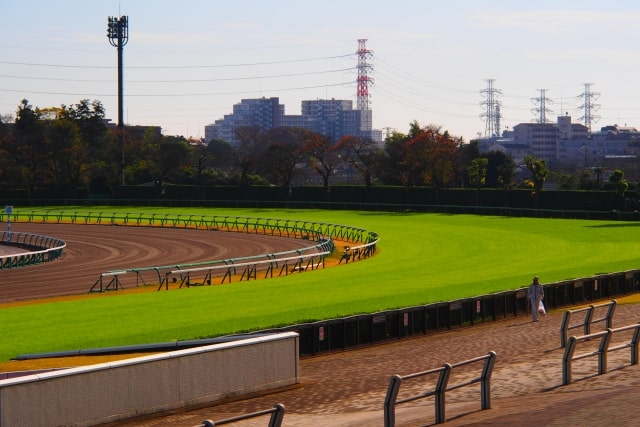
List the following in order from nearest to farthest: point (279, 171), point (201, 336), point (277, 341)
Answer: point (277, 341), point (201, 336), point (279, 171)

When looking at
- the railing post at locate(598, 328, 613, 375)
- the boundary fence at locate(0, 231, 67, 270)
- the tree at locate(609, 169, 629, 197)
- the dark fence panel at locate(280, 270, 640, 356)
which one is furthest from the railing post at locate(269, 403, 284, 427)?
the tree at locate(609, 169, 629, 197)

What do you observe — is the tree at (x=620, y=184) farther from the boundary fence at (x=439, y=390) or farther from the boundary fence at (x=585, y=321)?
the boundary fence at (x=439, y=390)

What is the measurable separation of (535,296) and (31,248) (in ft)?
139

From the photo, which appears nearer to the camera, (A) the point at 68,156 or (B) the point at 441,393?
(B) the point at 441,393

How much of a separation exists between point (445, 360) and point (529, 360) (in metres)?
1.92

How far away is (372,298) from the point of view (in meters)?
35.4

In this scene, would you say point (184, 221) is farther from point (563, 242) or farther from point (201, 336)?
point (201, 336)

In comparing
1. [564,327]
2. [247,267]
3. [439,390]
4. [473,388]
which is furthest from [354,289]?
[439,390]

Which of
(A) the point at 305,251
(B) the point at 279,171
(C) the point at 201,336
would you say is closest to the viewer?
(C) the point at 201,336

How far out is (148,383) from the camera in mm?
18312

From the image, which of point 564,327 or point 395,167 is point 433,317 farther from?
point 395,167

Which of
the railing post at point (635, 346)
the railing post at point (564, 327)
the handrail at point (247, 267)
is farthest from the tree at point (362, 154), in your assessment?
the railing post at point (635, 346)

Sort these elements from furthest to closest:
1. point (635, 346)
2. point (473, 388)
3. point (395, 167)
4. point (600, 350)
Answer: point (395, 167), point (635, 346), point (600, 350), point (473, 388)

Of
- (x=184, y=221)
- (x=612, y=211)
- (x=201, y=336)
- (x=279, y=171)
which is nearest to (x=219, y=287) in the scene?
(x=201, y=336)
